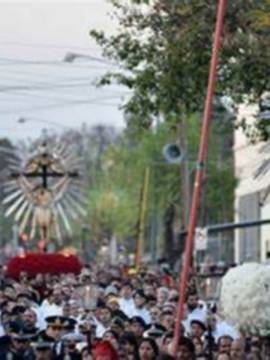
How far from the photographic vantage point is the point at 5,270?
1956 inches

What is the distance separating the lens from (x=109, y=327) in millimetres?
26047

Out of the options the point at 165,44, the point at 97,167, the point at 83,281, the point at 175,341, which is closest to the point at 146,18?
the point at 165,44

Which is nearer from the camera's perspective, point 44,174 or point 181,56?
point 181,56

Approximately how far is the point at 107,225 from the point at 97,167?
20.8 meters

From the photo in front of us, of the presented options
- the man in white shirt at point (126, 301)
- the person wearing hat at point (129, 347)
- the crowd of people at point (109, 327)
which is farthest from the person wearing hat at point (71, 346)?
the man in white shirt at point (126, 301)

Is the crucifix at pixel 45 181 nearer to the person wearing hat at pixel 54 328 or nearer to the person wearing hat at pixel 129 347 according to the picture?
the person wearing hat at pixel 54 328

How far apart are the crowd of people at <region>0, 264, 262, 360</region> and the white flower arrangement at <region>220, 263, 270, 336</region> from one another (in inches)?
25.5

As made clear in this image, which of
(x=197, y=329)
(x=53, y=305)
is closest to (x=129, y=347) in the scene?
(x=197, y=329)

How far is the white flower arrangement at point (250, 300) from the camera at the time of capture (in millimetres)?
18516

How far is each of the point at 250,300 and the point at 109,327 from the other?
7666mm

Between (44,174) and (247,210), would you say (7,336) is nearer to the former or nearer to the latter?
(44,174)

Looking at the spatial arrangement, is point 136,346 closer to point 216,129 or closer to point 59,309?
point 59,309

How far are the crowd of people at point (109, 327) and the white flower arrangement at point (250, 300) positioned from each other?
2.12 feet

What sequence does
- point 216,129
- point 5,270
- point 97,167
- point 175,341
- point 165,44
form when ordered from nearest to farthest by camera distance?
point 175,341
point 165,44
point 5,270
point 216,129
point 97,167
